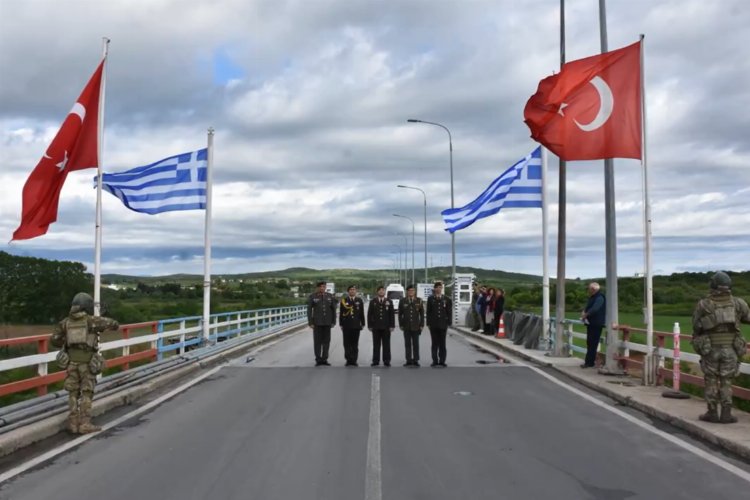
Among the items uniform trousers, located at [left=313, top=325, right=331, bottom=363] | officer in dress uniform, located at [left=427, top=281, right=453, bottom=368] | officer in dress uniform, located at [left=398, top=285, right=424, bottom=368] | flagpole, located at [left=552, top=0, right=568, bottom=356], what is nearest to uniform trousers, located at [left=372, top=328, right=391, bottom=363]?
officer in dress uniform, located at [left=398, top=285, right=424, bottom=368]

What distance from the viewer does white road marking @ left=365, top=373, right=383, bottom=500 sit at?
610 centimetres

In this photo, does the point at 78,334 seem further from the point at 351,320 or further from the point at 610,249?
the point at 610,249

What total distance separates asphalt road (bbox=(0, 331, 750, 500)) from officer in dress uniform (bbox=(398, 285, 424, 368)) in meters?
4.15

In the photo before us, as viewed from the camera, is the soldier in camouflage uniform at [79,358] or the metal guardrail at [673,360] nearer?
the soldier in camouflage uniform at [79,358]

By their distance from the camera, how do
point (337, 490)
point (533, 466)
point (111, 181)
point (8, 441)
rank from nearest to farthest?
point (337, 490) → point (533, 466) → point (8, 441) → point (111, 181)

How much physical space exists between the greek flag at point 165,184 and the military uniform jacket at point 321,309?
4215 mm

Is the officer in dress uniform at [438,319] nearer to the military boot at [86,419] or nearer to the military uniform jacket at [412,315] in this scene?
the military uniform jacket at [412,315]

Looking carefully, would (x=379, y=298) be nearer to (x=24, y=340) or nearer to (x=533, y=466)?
(x=24, y=340)

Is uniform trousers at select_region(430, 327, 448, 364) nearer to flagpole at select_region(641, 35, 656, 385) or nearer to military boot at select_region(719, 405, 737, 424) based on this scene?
flagpole at select_region(641, 35, 656, 385)

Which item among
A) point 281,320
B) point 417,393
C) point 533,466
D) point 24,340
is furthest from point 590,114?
point 281,320

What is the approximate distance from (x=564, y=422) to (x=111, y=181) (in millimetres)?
11171

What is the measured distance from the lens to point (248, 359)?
18.2m

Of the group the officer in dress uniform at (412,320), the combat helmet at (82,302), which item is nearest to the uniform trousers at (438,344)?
the officer in dress uniform at (412,320)

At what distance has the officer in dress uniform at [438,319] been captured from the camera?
647 inches
